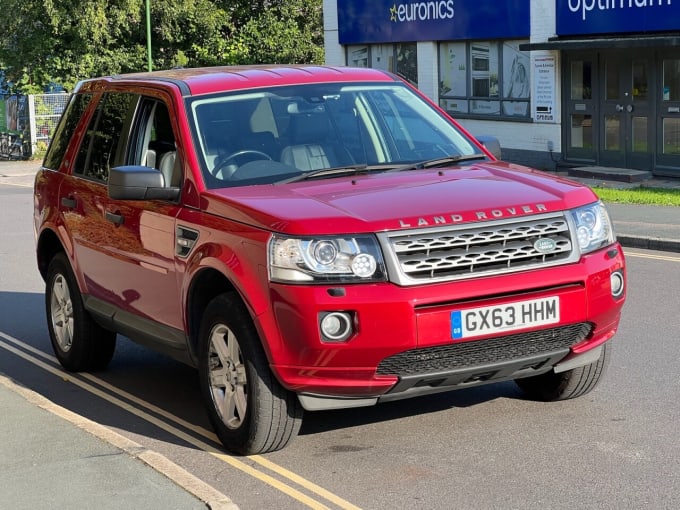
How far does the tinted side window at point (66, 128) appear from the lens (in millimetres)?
8164

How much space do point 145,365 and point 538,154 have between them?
16.5 metres

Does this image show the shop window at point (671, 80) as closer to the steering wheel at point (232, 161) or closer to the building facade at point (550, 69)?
the building facade at point (550, 69)

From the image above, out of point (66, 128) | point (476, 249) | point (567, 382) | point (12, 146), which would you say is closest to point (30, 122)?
point (12, 146)

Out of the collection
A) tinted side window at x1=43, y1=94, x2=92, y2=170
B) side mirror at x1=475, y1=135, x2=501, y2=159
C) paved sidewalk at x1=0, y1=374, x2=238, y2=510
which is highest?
tinted side window at x1=43, y1=94, x2=92, y2=170

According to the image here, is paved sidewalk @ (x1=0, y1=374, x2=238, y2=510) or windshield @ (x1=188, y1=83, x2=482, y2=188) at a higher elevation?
windshield @ (x1=188, y1=83, x2=482, y2=188)

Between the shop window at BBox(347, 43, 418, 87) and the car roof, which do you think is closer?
the car roof

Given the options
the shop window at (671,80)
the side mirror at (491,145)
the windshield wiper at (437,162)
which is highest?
the shop window at (671,80)

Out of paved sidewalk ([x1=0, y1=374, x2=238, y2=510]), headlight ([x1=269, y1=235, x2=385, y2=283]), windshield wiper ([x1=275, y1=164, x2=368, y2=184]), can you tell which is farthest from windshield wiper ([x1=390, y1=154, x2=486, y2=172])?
paved sidewalk ([x1=0, y1=374, x2=238, y2=510])

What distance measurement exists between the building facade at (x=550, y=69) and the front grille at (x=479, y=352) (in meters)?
14.8

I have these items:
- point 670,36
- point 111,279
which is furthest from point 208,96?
point 670,36

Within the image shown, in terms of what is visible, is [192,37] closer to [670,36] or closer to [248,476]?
[670,36]

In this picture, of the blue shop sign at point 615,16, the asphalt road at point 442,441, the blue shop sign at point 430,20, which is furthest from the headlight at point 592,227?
the blue shop sign at point 430,20

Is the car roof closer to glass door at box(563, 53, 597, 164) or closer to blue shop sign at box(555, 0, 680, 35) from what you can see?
blue shop sign at box(555, 0, 680, 35)

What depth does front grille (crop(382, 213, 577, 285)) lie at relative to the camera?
17.6 feet
